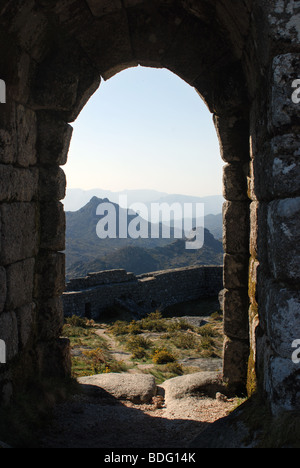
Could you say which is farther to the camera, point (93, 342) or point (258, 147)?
point (93, 342)

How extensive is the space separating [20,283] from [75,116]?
233cm

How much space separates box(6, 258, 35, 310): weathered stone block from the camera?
454 centimetres

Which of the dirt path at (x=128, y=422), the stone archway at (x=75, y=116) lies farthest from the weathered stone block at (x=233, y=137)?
the dirt path at (x=128, y=422)

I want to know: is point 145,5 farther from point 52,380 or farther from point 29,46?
point 52,380

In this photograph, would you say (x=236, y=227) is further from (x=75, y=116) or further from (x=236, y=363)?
(x=75, y=116)

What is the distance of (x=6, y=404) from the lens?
4316 mm

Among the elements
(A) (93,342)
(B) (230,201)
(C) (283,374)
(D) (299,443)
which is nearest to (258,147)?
(B) (230,201)

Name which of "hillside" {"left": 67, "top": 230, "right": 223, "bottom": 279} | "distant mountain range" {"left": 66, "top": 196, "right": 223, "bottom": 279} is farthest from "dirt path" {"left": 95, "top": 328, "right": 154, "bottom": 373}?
"hillside" {"left": 67, "top": 230, "right": 223, "bottom": 279}

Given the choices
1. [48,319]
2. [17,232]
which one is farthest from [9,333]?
[17,232]

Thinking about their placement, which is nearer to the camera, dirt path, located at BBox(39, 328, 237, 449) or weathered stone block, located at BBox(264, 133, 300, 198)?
weathered stone block, located at BBox(264, 133, 300, 198)

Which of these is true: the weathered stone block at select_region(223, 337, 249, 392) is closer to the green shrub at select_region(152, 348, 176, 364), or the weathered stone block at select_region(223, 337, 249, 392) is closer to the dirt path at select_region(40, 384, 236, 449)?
the dirt path at select_region(40, 384, 236, 449)

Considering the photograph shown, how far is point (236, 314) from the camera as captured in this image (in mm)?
5539

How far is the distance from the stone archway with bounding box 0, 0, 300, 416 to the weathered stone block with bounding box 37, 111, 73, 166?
0.01 metres
